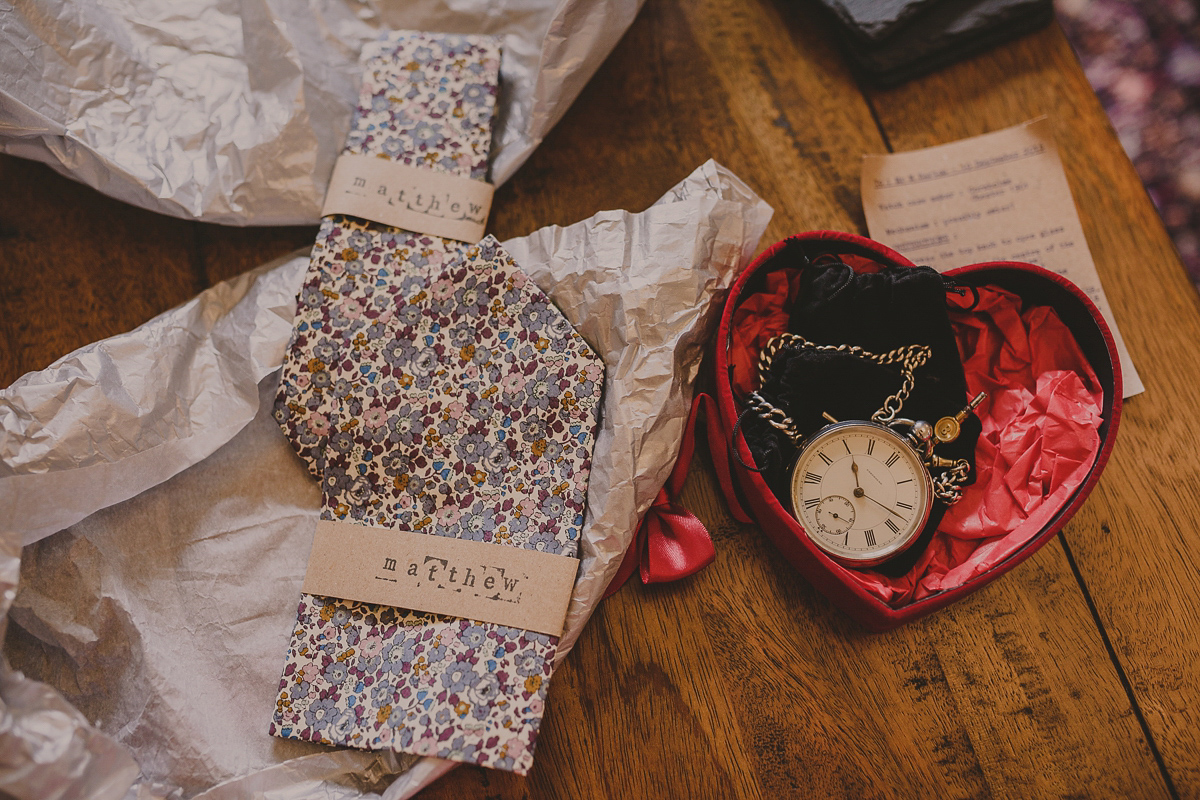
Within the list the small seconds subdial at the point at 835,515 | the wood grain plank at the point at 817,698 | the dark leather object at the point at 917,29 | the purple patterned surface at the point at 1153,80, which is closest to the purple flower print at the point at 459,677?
the wood grain plank at the point at 817,698

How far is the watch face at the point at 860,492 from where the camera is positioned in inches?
28.1

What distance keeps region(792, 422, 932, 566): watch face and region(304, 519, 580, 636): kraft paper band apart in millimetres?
242

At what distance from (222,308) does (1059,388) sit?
916 mm

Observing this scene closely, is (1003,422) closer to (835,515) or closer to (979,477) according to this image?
(979,477)

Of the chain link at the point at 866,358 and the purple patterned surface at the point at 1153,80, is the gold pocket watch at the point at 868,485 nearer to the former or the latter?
the chain link at the point at 866,358

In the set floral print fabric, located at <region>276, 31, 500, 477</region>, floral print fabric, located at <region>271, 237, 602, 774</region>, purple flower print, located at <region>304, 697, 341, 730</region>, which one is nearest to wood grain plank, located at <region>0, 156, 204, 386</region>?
floral print fabric, located at <region>276, 31, 500, 477</region>

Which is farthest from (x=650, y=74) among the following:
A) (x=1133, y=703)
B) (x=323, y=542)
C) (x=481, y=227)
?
(x=1133, y=703)

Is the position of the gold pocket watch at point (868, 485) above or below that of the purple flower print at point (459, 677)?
above

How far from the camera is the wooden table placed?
747 millimetres

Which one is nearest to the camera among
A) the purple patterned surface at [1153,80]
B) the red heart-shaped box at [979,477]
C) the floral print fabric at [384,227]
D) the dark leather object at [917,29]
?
the red heart-shaped box at [979,477]

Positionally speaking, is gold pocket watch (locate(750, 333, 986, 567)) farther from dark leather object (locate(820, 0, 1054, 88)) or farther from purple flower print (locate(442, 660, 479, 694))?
dark leather object (locate(820, 0, 1054, 88))

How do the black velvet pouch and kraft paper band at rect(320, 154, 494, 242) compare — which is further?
kraft paper band at rect(320, 154, 494, 242)

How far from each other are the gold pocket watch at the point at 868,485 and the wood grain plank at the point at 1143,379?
0.23 meters

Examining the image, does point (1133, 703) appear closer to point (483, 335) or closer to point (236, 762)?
point (483, 335)
